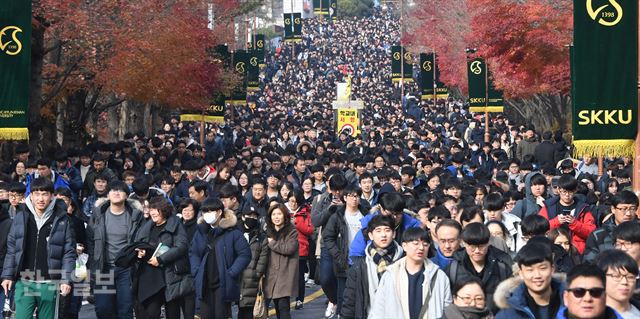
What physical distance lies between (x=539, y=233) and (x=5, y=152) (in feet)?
56.4

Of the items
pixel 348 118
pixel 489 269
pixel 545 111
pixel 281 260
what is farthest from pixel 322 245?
pixel 545 111

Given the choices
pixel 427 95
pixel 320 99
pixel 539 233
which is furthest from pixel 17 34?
pixel 320 99

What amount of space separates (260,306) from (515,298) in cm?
581

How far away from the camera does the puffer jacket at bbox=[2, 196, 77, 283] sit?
11.4 m

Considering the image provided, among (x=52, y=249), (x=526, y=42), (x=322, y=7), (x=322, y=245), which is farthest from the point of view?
(x=322, y=7)

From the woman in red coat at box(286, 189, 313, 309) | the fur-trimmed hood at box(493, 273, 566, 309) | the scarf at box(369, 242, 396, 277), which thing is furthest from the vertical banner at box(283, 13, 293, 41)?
the fur-trimmed hood at box(493, 273, 566, 309)

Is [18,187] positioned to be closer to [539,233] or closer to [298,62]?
[539,233]

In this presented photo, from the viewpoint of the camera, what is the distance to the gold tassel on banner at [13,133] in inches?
683

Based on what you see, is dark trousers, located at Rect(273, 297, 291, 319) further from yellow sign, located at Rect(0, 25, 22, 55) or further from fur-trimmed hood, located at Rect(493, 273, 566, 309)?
yellow sign, located at Rect(0, 25, 22, 55)

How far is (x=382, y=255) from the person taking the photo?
31.0 feet

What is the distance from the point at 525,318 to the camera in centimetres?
677

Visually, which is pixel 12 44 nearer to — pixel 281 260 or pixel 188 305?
pixel 281 260

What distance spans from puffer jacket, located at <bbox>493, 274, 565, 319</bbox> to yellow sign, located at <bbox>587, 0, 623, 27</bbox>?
18.3ft

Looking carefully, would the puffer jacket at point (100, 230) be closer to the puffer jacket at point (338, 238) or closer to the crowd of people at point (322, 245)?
the crowd of people at point (322, 245)
